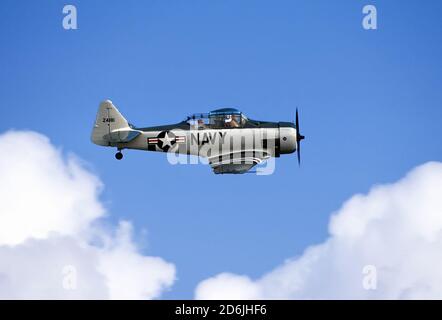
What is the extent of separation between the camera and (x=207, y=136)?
3434 cm

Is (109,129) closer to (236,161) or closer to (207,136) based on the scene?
(207,136)

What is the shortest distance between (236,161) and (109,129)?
17.5ft

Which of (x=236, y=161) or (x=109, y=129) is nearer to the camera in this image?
(x=236, y=161)

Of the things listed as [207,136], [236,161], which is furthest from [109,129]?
[236,161]

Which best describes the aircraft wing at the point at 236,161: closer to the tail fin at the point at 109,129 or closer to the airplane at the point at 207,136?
the airplane at the point at 207,136

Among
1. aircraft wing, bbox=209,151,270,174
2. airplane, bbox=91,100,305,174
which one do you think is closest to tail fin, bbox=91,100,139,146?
airplane, bbox=91,100,305,174

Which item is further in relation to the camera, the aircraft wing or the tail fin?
the tail fin

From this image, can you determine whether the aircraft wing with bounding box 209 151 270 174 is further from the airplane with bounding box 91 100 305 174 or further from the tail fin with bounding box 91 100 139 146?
the tail fin with bounding box 91 100 139 146

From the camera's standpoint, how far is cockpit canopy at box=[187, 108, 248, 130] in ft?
112

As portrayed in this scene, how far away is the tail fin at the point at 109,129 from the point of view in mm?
34375

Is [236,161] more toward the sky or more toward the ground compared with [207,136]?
more toward the ground

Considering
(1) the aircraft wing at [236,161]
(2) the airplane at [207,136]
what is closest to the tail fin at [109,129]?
(2) the airplane at [207,136]
